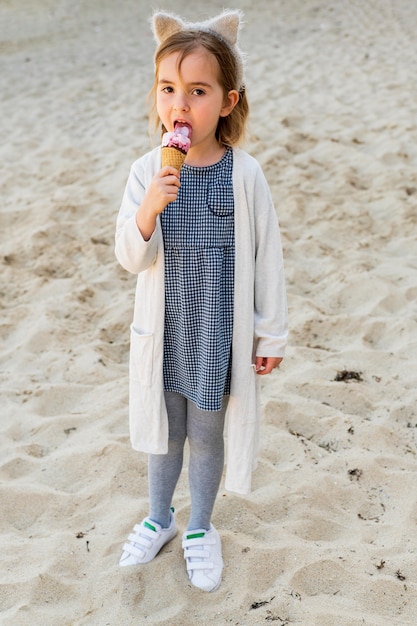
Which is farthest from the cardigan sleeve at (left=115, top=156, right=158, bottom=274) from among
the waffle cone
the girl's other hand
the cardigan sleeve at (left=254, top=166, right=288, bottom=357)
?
the girl's other hand

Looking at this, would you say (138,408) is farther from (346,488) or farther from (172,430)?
(346,488)

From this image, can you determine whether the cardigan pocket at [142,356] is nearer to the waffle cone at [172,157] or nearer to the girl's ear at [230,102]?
the waffle cone at [172,157]

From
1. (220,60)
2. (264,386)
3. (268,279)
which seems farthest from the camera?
(264,386)

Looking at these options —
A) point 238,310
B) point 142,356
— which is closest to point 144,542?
point 142,356

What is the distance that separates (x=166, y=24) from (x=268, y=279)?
76 centimetres

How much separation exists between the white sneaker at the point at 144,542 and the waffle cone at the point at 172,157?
4.06 feet

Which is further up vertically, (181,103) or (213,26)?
(213,26)

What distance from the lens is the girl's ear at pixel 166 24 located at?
6.47 feet

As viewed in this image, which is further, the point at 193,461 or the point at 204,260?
the point at 193,461

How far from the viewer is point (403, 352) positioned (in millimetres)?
3471

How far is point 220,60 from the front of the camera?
1.93 meters

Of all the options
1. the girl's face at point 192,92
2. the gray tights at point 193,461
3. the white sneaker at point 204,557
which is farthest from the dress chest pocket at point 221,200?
the white sneaker at point 204,557

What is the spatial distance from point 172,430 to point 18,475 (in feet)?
2.97

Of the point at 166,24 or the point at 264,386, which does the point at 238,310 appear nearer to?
the point at 166,24
